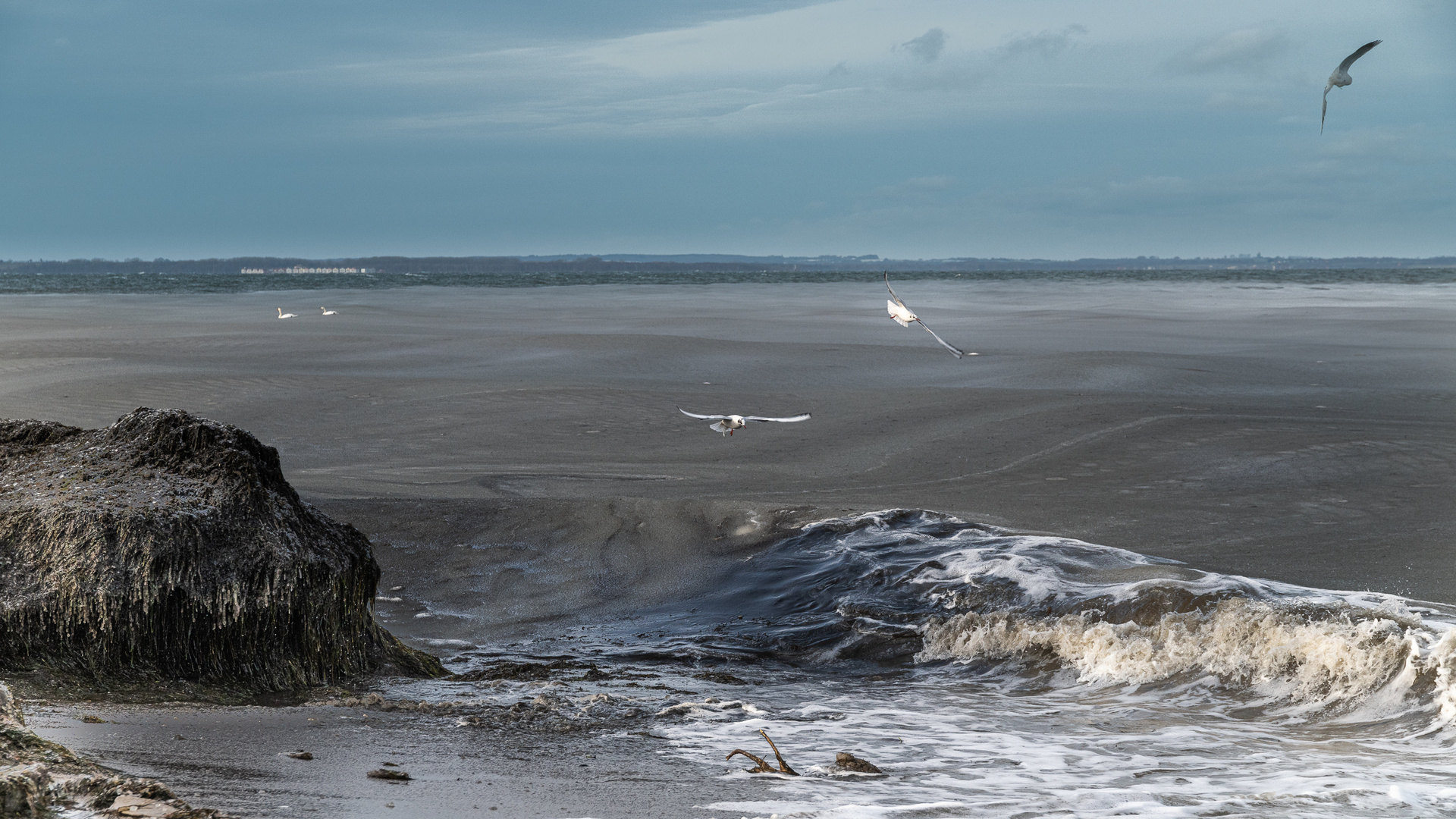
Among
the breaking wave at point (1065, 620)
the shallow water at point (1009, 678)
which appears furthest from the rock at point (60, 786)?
the breaking wave at point (1065, 620)

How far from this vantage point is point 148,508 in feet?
17.4

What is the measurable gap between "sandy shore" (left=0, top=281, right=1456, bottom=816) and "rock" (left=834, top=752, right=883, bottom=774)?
67cm

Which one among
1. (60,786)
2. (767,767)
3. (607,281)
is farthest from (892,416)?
(607,281)

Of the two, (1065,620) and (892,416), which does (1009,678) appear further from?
(892,416)

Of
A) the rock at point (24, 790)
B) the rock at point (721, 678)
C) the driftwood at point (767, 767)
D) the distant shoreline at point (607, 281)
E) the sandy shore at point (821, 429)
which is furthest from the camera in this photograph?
the distant shoreline at point (607, 281)

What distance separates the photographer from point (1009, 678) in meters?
6.84

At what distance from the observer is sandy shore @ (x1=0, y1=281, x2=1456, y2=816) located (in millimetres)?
8836

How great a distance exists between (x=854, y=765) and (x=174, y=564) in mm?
3200

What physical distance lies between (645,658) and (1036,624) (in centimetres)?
253

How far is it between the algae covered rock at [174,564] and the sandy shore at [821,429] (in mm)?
602

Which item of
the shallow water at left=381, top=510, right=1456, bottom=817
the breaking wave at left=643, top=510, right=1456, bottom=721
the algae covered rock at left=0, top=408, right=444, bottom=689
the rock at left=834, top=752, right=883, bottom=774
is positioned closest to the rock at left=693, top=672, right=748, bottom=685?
the shallow water at left=381, top=510, right=1456, bottom=817

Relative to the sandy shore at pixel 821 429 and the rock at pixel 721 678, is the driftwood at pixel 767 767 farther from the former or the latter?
the rock at pixel 721 678

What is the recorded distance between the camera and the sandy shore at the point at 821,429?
29.0 ft

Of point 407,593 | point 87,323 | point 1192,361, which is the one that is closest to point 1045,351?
point 1192,361
